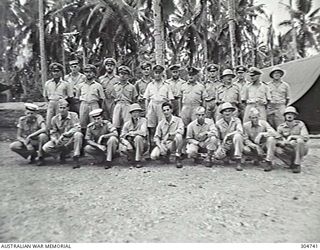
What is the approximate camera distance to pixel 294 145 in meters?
3.40

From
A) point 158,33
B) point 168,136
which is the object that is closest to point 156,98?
point 168,136

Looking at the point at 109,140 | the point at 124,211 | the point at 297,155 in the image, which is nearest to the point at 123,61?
the point at 109,140

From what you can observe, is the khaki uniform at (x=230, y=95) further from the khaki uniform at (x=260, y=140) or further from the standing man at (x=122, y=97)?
the standing man at (x=122, y=97)

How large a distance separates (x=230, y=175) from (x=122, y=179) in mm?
983

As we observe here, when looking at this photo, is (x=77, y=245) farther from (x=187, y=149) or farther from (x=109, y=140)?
(x=187, y=149)

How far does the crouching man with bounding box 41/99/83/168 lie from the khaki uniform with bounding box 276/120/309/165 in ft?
6.61

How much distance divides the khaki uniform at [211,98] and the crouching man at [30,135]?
75.2 inches

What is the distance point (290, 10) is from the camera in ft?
12.2

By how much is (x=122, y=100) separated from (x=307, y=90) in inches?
101

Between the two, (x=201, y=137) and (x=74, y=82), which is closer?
(x=201, y=137)

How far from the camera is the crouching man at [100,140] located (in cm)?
362

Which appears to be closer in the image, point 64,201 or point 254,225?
point 254,225

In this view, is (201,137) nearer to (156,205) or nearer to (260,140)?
(260,140)

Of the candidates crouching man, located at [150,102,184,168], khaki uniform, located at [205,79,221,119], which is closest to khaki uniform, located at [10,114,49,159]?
crouching man, located at [150,102,184,168]
